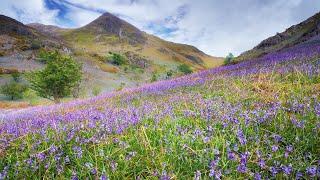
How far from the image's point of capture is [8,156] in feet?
11.0

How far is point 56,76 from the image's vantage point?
922 inches

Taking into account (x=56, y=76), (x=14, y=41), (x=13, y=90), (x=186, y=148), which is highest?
(x=14, y=41)

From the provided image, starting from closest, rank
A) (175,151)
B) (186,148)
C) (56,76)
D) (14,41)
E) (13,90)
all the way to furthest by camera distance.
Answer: (175,151) → (186,148) → (56,76) → (13,90) → (14,41)

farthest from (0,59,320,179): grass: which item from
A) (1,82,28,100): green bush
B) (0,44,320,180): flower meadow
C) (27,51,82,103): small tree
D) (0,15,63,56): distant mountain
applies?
(0,15,63,56): distant mountain

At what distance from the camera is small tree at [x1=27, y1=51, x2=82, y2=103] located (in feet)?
77.8

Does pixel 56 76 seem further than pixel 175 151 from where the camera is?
Yes

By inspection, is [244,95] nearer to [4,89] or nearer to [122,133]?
[122,133]

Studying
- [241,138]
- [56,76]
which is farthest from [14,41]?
[241,138]

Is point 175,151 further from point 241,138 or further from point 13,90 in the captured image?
point 13,90

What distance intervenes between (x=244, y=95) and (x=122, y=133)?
2489 mm

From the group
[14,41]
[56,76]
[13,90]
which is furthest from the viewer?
[14,41]

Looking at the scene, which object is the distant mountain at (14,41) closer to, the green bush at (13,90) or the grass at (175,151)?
the green bush at (13,90)

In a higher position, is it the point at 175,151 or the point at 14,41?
the point at 14,41

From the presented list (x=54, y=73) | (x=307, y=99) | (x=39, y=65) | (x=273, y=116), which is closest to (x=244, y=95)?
(x=307, y=99)
